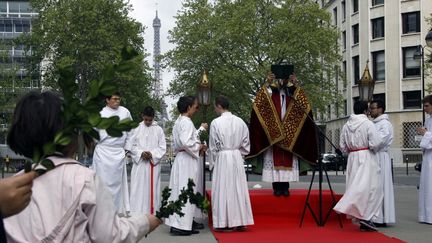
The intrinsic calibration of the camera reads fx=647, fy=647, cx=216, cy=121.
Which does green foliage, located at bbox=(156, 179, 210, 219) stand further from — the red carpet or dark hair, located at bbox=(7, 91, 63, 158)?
the red carpet

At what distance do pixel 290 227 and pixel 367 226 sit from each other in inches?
48.2

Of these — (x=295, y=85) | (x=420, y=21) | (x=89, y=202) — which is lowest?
(x=89, y=202)

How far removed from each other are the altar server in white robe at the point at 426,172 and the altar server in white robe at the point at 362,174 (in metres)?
1.40

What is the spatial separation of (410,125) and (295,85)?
42.9 metres

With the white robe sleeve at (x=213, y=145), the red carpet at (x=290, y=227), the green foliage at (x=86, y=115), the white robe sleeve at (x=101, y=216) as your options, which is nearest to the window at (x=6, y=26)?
the red carpet at (x=290, y=227)

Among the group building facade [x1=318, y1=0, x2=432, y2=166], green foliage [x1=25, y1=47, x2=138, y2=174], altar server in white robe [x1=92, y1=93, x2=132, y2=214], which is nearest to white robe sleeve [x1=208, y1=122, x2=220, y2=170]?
altar server in white robe [x1=92, y1=93, x2=132, y2=214]

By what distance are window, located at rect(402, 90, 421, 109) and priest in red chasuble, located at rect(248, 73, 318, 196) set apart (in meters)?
42.9

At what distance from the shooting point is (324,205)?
37.6ft

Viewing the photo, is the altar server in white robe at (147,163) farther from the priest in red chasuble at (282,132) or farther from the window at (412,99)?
the window at (412,99)

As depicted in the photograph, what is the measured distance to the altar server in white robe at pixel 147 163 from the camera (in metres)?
11.7

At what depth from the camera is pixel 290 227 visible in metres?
10.5

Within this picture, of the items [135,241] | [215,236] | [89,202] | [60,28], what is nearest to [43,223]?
[89,202]

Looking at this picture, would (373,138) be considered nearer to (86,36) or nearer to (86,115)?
(86,115)

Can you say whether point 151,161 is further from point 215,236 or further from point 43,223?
point 43,223
